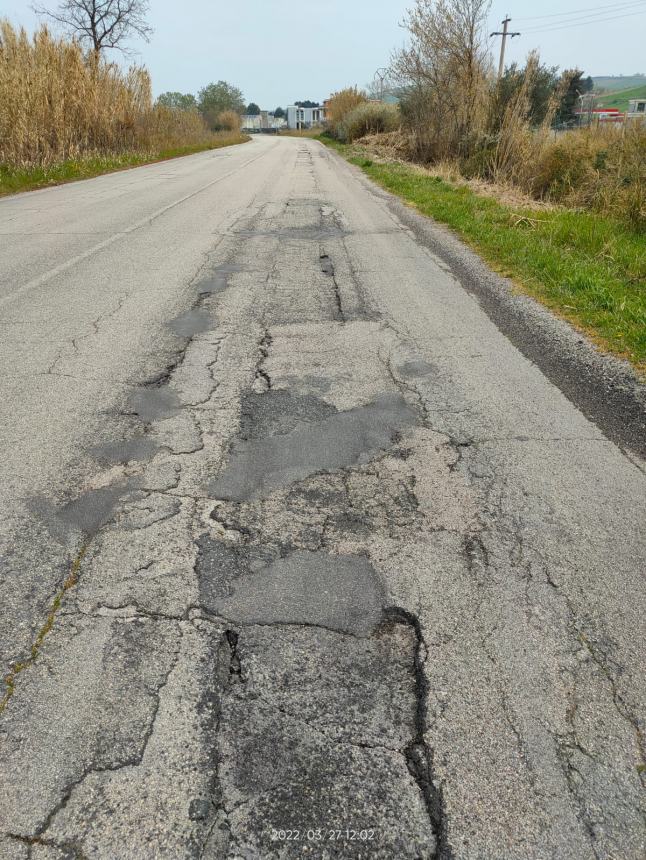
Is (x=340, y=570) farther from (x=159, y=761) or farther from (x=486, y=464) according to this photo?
(x=486, y=464)

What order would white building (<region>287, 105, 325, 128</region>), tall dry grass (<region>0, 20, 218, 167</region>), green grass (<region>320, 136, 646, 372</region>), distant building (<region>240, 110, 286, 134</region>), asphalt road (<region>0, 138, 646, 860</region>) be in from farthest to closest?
white building (<region>287, 105, 325, 128</region>)
distant building (<region>240, 110, 286, 134</region>)
tall dry grass (<region>0, 20, 218, 167</region>)
green grass (<region>320, 136, 646, 372</region>)
asphalt road (<region>0, 138, 646, 860</region>)

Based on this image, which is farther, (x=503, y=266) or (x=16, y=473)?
(x=503, y=266)

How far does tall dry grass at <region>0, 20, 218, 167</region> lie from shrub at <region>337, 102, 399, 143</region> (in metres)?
14.0

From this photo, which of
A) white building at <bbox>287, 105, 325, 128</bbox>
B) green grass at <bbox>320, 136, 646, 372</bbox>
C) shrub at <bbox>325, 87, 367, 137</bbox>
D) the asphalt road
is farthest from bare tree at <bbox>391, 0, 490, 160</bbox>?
white building at <bbox>287, 105, 325, 128</bbox>

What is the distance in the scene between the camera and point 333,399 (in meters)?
3.86

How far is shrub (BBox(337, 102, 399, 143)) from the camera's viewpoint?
1302 inches

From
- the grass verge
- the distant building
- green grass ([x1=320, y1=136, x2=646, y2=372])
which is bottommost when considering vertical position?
green grass ([x1=320, y1=136, x2=646, y2=372])

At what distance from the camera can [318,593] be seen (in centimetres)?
227

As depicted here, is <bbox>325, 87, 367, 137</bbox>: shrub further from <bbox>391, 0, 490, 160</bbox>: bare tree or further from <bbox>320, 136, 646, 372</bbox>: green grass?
<bbox>320, 136, 646, 372</bbox>: green grass

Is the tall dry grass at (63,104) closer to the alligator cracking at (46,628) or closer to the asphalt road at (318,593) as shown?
the asphalt road at (318,593)

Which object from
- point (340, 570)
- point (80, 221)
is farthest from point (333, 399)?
point (80, 221)

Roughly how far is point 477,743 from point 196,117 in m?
40.9

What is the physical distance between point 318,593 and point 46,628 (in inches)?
36.5

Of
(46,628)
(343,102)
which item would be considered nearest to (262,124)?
(343,102)
